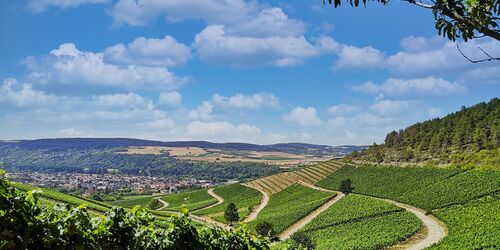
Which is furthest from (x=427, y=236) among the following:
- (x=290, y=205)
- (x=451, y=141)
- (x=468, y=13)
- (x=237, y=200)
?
(x=237, y=200)

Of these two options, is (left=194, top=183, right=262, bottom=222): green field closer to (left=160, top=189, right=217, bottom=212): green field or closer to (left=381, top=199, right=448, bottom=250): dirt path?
(left=160, top=189, right=217, bottom=212): green field

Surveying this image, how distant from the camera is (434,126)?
132 metres

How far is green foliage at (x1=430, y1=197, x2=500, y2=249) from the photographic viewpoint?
4438 centimetres

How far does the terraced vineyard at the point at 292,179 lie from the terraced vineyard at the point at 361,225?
1612 inches

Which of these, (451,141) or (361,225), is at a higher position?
(451,141)

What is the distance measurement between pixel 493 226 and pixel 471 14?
50.7m

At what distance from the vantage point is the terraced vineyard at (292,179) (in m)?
122

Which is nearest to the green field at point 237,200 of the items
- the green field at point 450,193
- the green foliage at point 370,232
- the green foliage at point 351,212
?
the green field at point 450,193

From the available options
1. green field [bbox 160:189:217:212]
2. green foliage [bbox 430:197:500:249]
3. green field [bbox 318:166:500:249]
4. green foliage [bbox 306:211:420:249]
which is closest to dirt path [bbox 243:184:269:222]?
green field [bbox 160:189:217:212]

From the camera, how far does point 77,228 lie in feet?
25.3

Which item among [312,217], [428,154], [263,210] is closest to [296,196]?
[263,210]

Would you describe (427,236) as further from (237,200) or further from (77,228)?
(237,200)

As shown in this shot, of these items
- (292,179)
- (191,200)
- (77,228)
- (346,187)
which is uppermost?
(77,228)

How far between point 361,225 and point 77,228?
60788 mm
